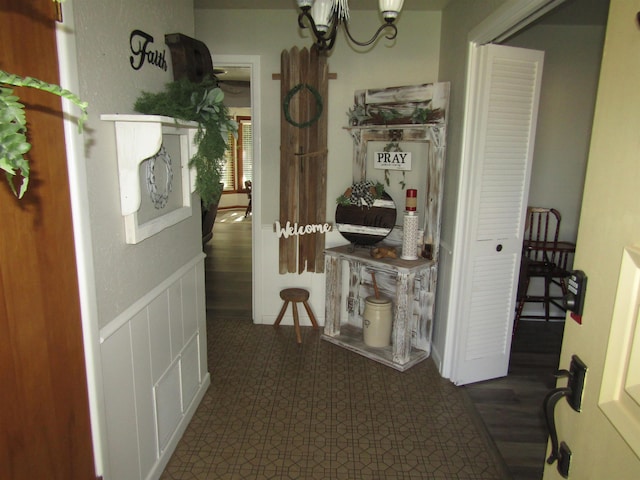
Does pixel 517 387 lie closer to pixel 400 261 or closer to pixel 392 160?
pixel 400 261

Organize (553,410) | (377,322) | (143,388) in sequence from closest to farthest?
(553,410), (143,388), (377,322)

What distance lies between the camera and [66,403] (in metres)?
1.40

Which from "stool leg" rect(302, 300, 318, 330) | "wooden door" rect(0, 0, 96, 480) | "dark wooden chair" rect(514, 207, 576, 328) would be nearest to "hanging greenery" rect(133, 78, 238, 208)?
"wooden door" rect(0, 0, 96, 480)

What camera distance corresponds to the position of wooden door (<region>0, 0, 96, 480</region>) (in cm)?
112

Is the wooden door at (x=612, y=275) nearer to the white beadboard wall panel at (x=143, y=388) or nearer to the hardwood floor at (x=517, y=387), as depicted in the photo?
the hardwood floor at (x=517, y=387)

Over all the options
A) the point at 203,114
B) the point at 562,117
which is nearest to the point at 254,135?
the point at 203,114

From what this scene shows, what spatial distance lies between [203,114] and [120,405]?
1.25 meters

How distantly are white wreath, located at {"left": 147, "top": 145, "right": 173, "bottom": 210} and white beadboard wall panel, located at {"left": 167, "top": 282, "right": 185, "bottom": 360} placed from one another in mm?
454

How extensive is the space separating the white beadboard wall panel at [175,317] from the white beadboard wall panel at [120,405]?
368 mm

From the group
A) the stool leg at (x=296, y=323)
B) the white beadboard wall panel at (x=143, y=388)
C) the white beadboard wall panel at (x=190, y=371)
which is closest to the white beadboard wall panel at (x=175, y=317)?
the white beadboard wall panel at (x=190, y=371)

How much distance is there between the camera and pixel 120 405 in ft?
5.83

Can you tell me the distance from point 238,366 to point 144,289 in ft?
5.07

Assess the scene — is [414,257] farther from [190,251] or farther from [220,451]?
[220,451]

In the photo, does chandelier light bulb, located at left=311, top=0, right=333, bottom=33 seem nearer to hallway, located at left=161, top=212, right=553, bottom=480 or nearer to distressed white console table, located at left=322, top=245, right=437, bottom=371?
distressed white console table, located at left=322, top=245, right=437, bottom=371
